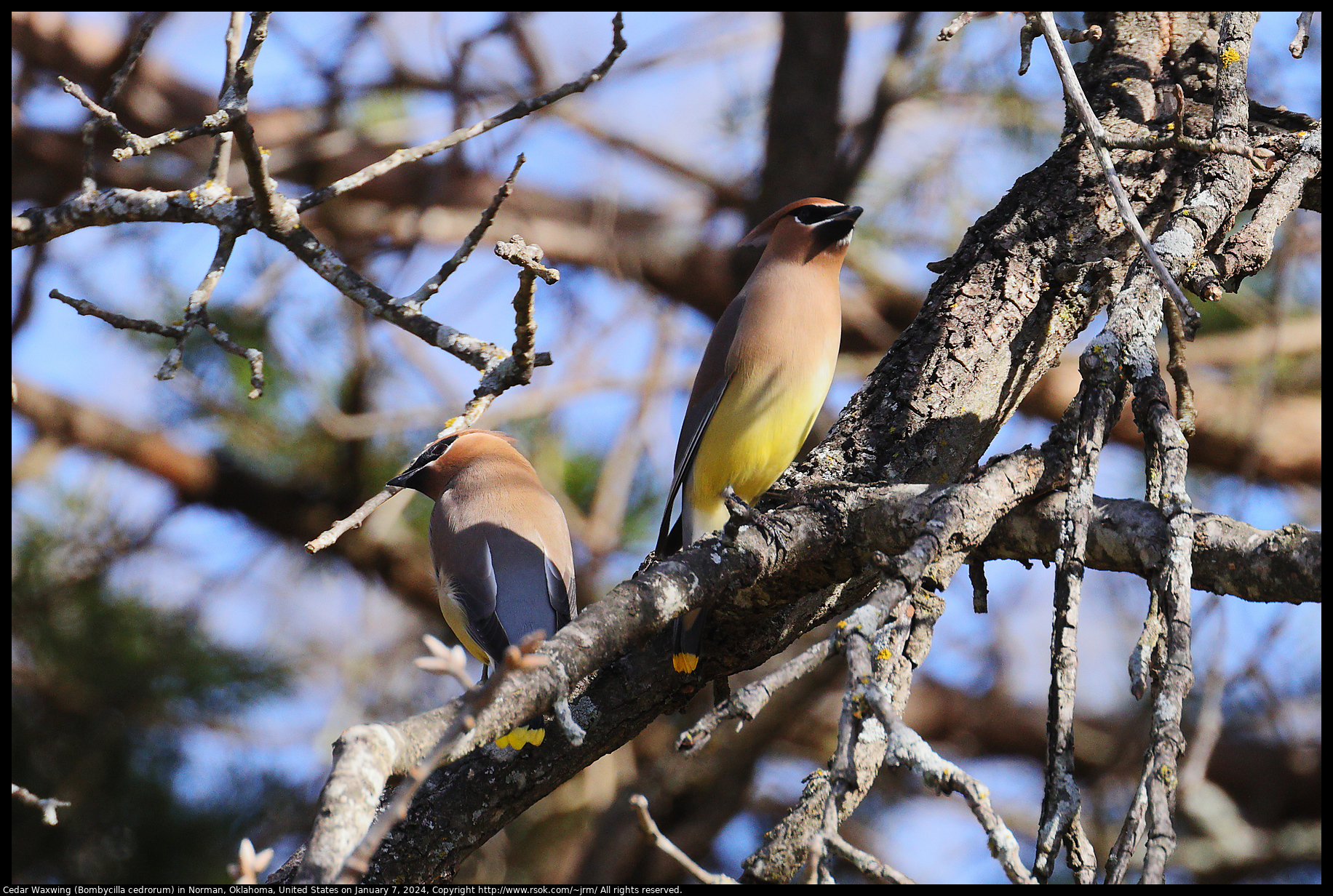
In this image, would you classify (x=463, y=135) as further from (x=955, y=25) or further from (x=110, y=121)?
(x=955, y=25)

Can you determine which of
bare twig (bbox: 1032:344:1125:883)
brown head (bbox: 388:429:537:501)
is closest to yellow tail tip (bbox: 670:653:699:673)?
bare twig (bbox: 1032:344:1125:883)

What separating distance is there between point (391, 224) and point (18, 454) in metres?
1.96

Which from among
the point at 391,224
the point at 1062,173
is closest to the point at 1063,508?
the point at 1062,173

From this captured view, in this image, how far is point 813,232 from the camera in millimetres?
3297

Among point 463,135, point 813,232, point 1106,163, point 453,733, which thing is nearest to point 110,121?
point 463,135

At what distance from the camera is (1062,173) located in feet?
8.15

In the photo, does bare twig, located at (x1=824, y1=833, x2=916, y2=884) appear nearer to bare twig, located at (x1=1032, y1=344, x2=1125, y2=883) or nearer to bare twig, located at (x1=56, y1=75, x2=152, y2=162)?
bare twig, located at (x1=1032, y1=344, x2=1125, y2=883)

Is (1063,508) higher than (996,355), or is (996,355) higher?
(996,355)

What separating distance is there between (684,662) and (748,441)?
1164 mm

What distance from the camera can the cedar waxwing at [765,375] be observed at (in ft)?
10.3
